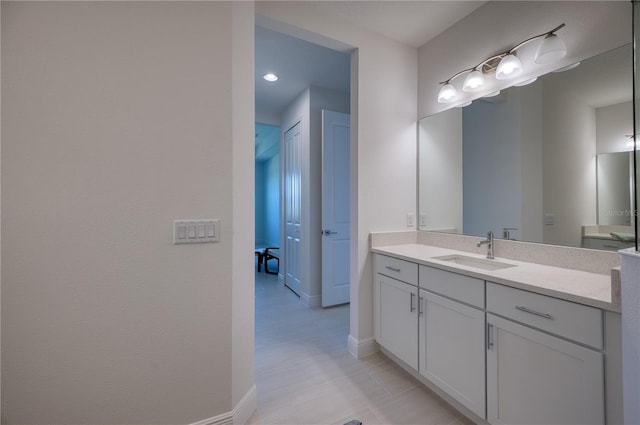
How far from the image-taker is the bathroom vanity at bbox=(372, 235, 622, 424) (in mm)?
1031

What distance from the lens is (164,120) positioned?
129 cm

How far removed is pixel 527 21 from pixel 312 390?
2.76 metres

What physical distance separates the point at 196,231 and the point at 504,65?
2.13 meters

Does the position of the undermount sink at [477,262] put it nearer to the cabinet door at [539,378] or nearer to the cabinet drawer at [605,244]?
the cabinet drawer at [605,244]

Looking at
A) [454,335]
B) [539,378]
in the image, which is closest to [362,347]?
[454,335]

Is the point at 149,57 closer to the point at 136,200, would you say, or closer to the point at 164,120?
the point at 164,120

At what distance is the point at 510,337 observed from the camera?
1.29 metres

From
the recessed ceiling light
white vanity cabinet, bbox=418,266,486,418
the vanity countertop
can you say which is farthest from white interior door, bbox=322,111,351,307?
white vanity cabinet, bbox=418,266,486,418

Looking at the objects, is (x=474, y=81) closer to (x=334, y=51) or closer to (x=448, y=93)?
(x=448, y=93)

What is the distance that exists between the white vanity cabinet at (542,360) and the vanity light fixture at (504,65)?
1.37 meters

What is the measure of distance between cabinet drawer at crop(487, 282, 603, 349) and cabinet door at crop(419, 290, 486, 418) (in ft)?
0.47

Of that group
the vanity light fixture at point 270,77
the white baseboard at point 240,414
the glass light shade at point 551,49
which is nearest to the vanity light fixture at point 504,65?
the glass light shade at point 551,49

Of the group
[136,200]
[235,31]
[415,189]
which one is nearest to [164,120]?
[136,200]

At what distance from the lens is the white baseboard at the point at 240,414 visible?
1.40 metres
